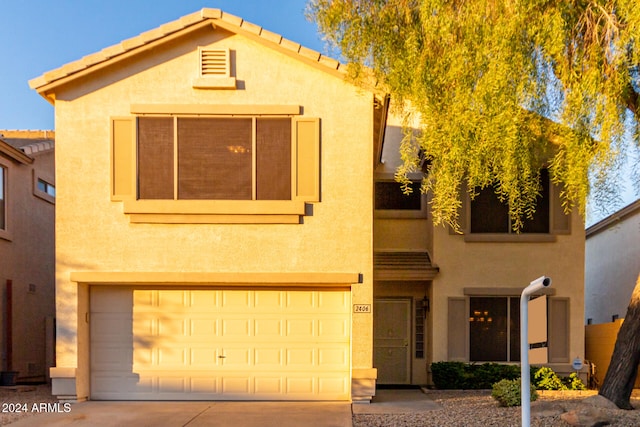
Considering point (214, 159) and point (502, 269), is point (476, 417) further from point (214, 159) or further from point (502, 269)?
point (214, 159)

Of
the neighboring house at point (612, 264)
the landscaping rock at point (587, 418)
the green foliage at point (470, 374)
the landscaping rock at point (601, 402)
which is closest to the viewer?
the landscaping rock at point (587, 418)

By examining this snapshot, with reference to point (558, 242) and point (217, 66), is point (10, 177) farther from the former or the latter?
point (558, 242)

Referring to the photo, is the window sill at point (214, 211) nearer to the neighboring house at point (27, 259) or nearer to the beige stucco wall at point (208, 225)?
the beige stucco wall at point (208, 225)

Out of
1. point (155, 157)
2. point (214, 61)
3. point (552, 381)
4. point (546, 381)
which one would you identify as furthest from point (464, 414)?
point (214, 61)

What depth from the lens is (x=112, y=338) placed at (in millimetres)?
10766

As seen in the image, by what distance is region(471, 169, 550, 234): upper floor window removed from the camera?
13.1m

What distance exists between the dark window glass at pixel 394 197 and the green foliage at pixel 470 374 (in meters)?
3.82

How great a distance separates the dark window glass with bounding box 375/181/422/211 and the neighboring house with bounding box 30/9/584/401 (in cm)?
342

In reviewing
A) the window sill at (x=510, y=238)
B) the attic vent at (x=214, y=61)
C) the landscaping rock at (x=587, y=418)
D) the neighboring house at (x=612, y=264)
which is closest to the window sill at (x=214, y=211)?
the attic vent at (x=214, y=61)

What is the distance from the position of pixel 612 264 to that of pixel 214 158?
13950mm

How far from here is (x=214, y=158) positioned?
1048cm

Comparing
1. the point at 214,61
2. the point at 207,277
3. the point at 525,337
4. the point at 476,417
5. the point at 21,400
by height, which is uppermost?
the point at 214,61

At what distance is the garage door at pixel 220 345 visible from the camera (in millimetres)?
10656

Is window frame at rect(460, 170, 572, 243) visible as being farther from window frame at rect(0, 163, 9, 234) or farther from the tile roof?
window frame at rect(0, 163, 9, 234)
